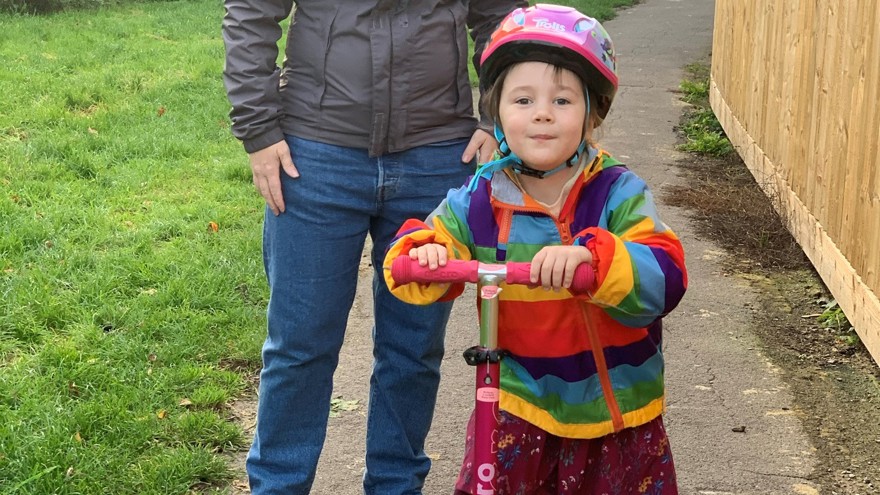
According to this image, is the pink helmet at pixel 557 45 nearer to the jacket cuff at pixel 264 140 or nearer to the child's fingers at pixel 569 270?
the child's fingers at pixel 569 270

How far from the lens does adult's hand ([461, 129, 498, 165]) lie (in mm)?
3211

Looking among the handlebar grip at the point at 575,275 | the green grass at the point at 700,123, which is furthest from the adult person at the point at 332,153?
the green grass at the point at 700,123

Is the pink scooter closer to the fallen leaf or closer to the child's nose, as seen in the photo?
the child's nose

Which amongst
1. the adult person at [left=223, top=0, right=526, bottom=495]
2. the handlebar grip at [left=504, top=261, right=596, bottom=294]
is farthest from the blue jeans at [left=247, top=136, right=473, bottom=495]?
the handlebar grip at [left=504, top=261, right=596, bottom=294]

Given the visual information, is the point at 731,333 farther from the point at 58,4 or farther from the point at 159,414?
the point at 58,4

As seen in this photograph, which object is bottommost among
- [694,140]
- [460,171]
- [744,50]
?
[694,140]

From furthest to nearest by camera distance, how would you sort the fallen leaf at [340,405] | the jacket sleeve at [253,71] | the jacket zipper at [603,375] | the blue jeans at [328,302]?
the fallen leaf at [340,405] < the blue jeans at [328,302] < the jacket sleeve at [253,71] < the jacket zipper at [603,375]

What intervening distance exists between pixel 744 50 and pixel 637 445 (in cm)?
594

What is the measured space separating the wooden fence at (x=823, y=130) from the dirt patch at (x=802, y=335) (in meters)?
0.12

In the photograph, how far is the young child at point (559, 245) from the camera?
2.55 metres

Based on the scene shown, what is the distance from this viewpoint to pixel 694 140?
890 centimetres

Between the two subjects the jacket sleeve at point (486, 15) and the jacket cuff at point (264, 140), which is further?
the jacket sleeve at point (486, 15)

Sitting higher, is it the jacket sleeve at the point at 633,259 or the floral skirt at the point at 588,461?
the jacket sleeve at the point at 633,259

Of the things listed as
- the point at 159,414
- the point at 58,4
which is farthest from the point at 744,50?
the point at 58,4
